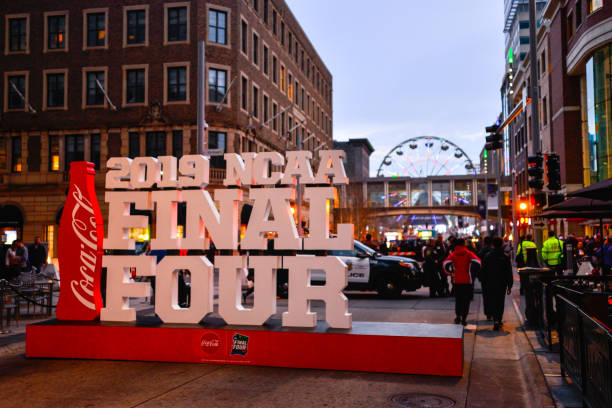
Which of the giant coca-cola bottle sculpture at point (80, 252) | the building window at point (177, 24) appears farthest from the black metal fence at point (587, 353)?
the building window at point (177, 24)

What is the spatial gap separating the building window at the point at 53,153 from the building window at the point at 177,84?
845 centimetres

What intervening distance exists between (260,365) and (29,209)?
117 feet

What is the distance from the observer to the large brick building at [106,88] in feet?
125

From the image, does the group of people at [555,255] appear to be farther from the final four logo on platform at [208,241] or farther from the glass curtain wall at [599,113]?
the glass curtain wall at [599,113]

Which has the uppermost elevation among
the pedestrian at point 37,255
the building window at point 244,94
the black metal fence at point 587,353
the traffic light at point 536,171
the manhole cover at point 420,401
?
the building window at point 244,94

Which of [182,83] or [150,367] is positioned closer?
[150,367]

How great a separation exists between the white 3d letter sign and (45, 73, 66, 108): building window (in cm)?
3355

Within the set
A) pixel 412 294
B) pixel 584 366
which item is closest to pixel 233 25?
pixel 412 294

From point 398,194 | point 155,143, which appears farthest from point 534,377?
point 398,194

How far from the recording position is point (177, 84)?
38.5 m

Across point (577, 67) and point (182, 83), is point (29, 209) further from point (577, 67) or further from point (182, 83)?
point (577, 67)

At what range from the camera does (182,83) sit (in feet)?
126

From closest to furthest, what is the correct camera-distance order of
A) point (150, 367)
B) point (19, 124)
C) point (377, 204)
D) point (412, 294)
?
point (150, 367) < point (412, 294) < point (19, 124) < point (377, 204)

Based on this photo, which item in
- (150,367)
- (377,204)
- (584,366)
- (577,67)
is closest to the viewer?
(584,366)
